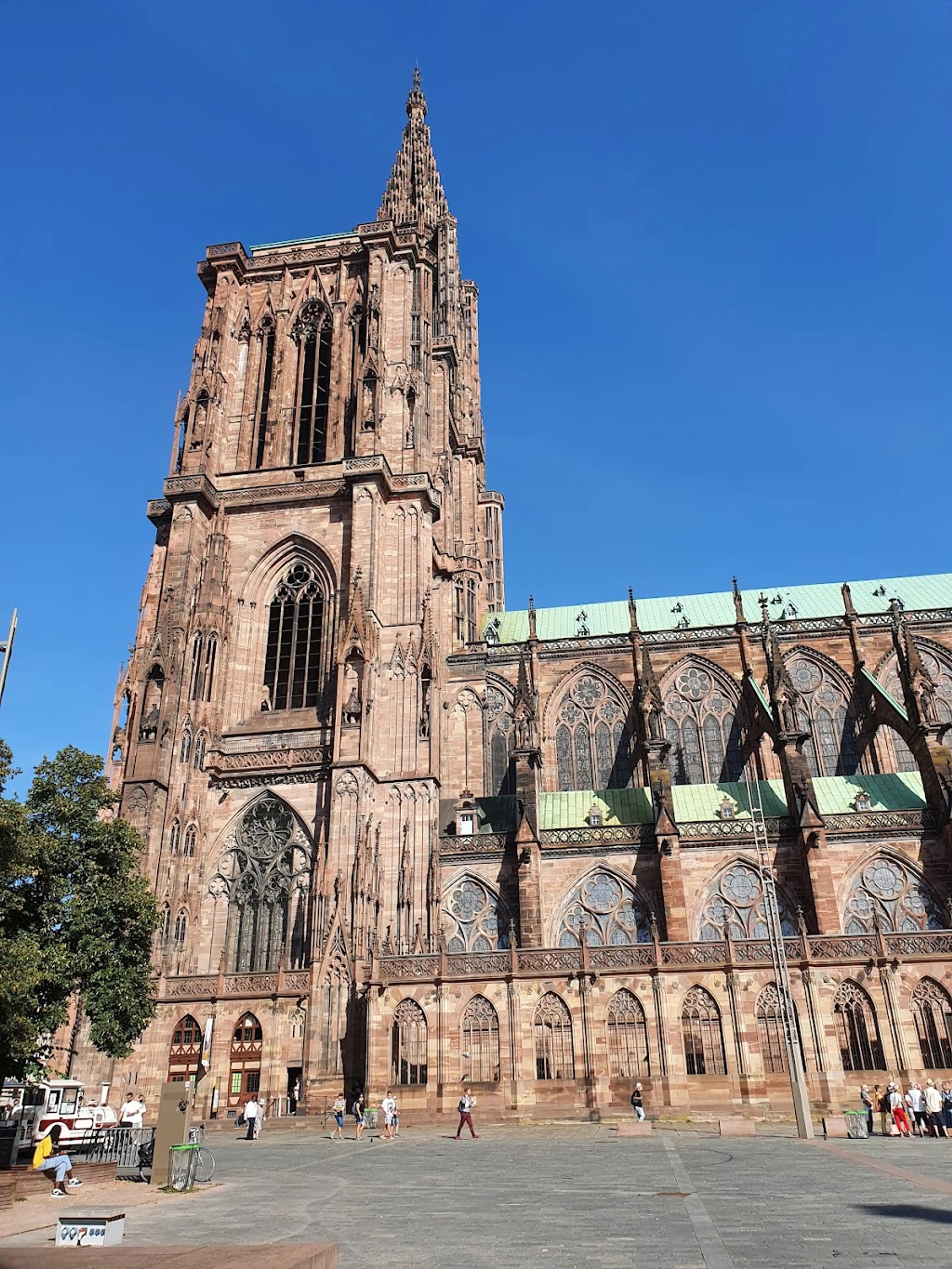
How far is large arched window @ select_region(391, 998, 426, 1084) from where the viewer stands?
29859 millimetres

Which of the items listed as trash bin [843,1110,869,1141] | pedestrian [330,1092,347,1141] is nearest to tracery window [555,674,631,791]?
pedestrian [330,1092,347,1141]

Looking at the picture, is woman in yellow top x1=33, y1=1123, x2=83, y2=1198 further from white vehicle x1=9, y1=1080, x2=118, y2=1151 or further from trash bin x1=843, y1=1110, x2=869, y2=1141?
trash bin x1=843, y1=1110, x2=869, y2=1141

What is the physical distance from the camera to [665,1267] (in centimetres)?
818

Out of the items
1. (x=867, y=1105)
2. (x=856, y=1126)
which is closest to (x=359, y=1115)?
(x=856, y=1126)

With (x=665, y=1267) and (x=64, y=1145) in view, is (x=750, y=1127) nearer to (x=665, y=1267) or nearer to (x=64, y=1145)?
(x=64, y=1145)

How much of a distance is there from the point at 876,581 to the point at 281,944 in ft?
128

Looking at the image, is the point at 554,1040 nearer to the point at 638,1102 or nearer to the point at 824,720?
the point at 638,1102

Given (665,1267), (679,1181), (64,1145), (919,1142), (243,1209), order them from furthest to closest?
(919,1142), (64,1145), (679,1181), (243,1209), (665,1267)

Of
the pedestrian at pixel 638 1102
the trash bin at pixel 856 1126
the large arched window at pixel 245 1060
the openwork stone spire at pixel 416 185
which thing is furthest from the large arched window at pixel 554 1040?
the openwork stone spire at pixel 416 185

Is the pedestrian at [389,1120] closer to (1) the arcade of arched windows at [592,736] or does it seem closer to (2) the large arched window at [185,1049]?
(2) the large arched window at [185,1049]

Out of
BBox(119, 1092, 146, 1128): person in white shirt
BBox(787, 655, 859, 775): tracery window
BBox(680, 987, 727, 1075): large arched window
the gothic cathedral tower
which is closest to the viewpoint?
BBox(119, 1092, 146, 1128): person in white shirt

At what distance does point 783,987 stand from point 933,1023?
6.30 metres

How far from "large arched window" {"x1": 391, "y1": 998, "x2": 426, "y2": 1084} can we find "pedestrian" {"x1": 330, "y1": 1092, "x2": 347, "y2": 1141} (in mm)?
2104

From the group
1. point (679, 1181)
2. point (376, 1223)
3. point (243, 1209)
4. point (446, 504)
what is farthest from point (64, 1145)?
point (446, 504)
